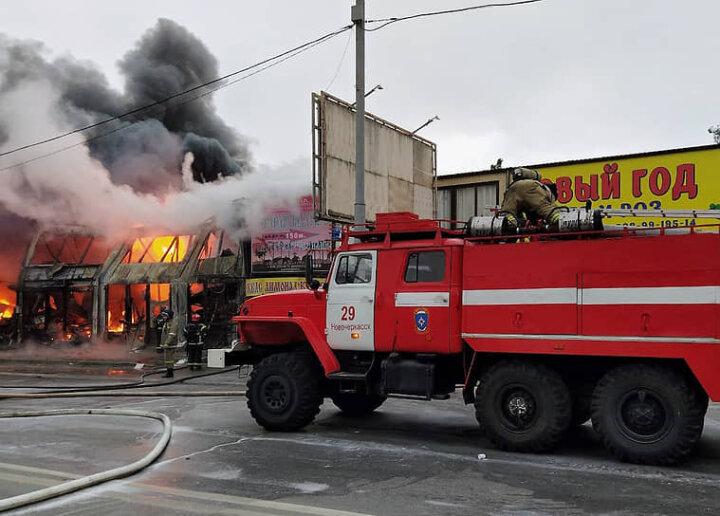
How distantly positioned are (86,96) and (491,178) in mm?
16182

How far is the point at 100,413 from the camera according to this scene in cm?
1012

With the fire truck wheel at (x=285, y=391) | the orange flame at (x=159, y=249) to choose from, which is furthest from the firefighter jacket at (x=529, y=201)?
the orange flame at (x=159, y=249)

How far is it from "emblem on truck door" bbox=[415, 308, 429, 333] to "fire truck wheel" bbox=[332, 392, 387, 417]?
7.77 ft

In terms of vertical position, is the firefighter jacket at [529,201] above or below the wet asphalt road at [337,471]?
above

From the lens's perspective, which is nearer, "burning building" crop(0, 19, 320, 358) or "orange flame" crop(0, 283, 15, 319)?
"burning building" crop(0, 19, 320, 358)

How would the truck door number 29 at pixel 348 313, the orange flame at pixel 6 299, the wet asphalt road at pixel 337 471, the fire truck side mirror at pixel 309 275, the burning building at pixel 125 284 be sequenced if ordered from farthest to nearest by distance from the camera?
1. the orange flame at pixel 6 299
2. the burning building at pixel 125 284
3. the truck door number 29 at pixel 348 313
4. the fire truck side mirror at pixel 309 275
5. the wet asphalt road at pixel 337 471

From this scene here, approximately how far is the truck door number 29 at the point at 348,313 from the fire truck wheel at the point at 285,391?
0.91 meters

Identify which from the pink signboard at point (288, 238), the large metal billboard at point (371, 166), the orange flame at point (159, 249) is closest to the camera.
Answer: the large metal billboard at point (371, 166)

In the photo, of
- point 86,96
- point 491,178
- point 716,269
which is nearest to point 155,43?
point 86,96

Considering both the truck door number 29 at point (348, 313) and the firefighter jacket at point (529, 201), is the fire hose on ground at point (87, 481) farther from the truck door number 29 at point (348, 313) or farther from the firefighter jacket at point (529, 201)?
the firefighter jacket at point (529, 201)

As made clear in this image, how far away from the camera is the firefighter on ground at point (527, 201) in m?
8.42

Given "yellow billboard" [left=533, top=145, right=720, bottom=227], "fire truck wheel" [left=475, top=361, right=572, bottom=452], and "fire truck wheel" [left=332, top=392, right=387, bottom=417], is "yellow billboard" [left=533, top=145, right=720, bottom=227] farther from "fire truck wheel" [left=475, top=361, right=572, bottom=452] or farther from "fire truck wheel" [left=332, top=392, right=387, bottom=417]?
"fire truck wheel" [left=475, top=361, right=572, bottom=452]

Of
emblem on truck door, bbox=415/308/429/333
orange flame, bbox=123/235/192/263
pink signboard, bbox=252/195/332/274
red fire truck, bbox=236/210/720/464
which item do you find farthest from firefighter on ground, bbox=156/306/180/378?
emblem on truck door, bbox=415/308/429/333

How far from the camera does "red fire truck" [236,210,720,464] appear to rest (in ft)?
22.9
